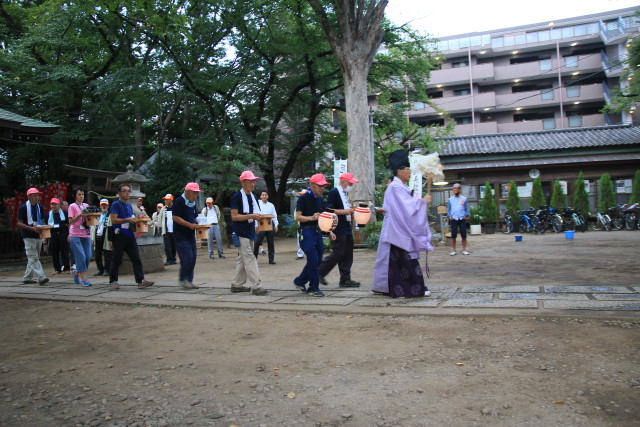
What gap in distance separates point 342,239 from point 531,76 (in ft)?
103

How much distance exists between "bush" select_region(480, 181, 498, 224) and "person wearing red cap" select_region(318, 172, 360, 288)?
16.6 meters

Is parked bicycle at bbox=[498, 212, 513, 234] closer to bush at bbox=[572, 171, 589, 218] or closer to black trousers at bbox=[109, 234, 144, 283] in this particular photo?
bush at bbox=[572, 171, 589, 218]

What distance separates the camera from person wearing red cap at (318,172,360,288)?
7.21 m

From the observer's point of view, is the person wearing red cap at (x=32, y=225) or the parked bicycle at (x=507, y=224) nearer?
the person wearing red cap at (x=32, y=225)

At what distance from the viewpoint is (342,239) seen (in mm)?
7227

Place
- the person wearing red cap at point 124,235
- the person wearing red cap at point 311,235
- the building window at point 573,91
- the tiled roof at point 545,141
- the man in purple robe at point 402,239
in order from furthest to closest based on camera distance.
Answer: the building window at point 573,91 → the tiled roof at point 545,141 → the person wearing red cap at point 124,235 → the person wearing red cap at point 311,235 → the man in purple robe at point 402,239

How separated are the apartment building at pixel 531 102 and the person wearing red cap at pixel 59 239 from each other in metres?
18.1

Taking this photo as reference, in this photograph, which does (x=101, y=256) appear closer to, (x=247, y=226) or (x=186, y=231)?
(x=186, y=231)

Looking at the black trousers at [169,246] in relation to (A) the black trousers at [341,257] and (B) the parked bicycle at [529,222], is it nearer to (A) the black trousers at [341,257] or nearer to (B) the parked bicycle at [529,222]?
(A) the black trousers at [341,257]

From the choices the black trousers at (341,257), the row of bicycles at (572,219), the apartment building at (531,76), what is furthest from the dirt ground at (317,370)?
the apartment building at (531,76)

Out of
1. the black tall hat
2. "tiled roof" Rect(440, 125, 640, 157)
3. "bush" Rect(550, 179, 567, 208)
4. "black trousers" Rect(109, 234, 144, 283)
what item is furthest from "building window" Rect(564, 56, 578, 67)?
"black trousers" Rect(109, 234, 144, 283)

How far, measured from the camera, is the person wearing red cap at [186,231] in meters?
7.71

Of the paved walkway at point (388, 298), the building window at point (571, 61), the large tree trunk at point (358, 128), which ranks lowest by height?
the paved walkway at point (388, 298)

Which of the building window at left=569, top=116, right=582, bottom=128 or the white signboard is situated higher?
the building window at left=569, top=116, right=582, bottom=128
